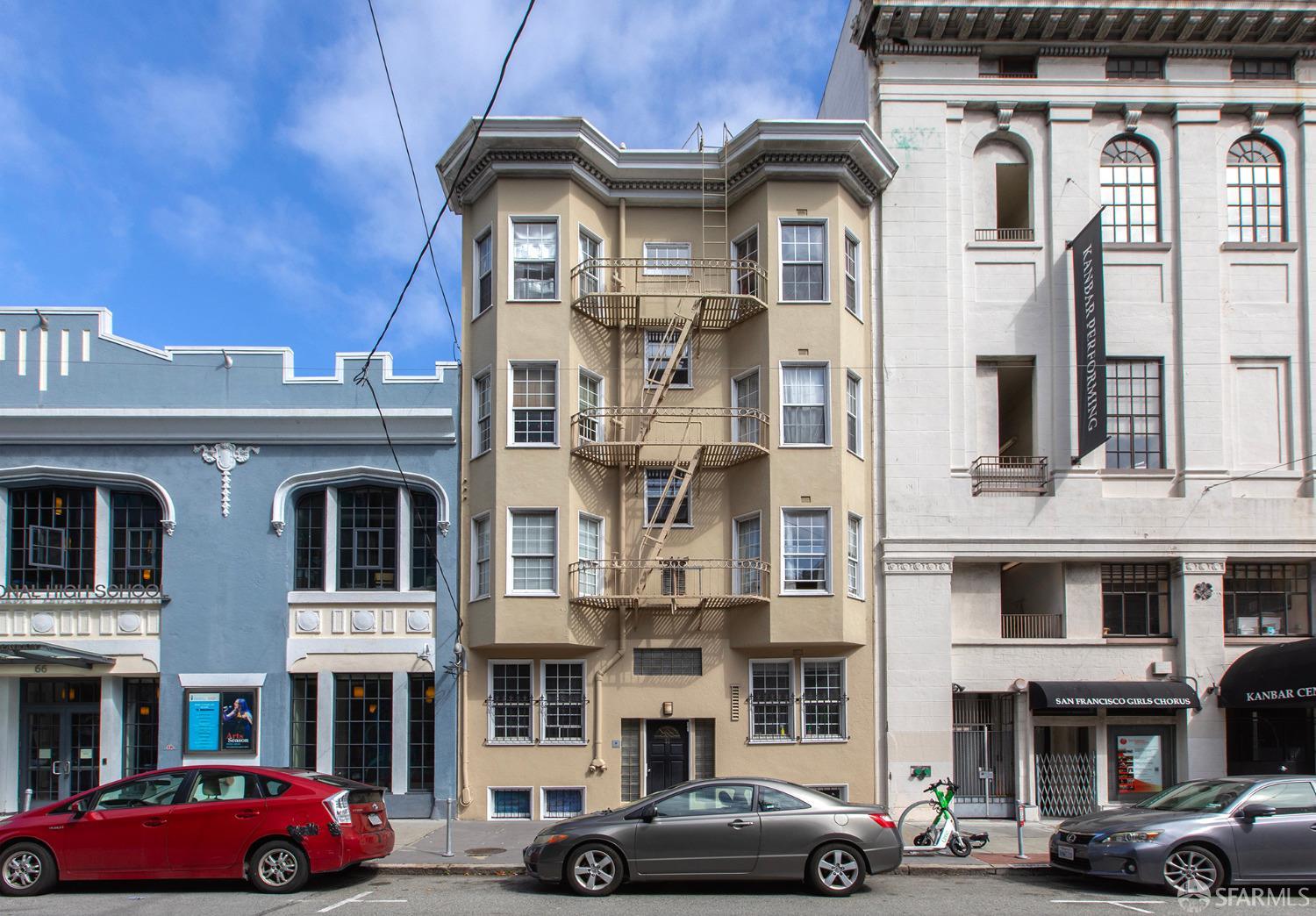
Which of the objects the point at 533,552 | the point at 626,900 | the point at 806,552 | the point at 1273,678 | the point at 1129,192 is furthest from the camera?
the point at 1129,192

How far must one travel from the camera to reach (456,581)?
22000 millimetres

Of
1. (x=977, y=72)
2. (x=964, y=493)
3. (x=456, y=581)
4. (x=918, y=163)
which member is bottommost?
(x=456, y=581)

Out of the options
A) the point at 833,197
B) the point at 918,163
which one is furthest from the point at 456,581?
the point at 918,163

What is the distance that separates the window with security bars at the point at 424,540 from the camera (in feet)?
72.7

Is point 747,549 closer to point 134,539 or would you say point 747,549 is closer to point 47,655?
point 134,539

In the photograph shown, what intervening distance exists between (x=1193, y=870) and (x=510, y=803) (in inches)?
468

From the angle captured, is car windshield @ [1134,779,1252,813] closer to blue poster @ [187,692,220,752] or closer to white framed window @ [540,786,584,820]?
white framed window @ [540,786,584,820]

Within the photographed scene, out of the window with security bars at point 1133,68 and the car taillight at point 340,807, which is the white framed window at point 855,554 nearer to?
the car taillight at point 340,807

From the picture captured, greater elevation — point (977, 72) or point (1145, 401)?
point (977, 72)

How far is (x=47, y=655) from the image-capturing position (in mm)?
20484

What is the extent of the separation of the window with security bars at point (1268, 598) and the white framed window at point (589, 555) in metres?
12.1

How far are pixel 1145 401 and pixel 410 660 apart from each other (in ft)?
49.2

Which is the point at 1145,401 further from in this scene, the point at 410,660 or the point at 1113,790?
the point at 410,660

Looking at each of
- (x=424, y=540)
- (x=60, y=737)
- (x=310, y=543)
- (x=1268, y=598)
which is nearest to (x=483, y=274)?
(x=424, y=540)
